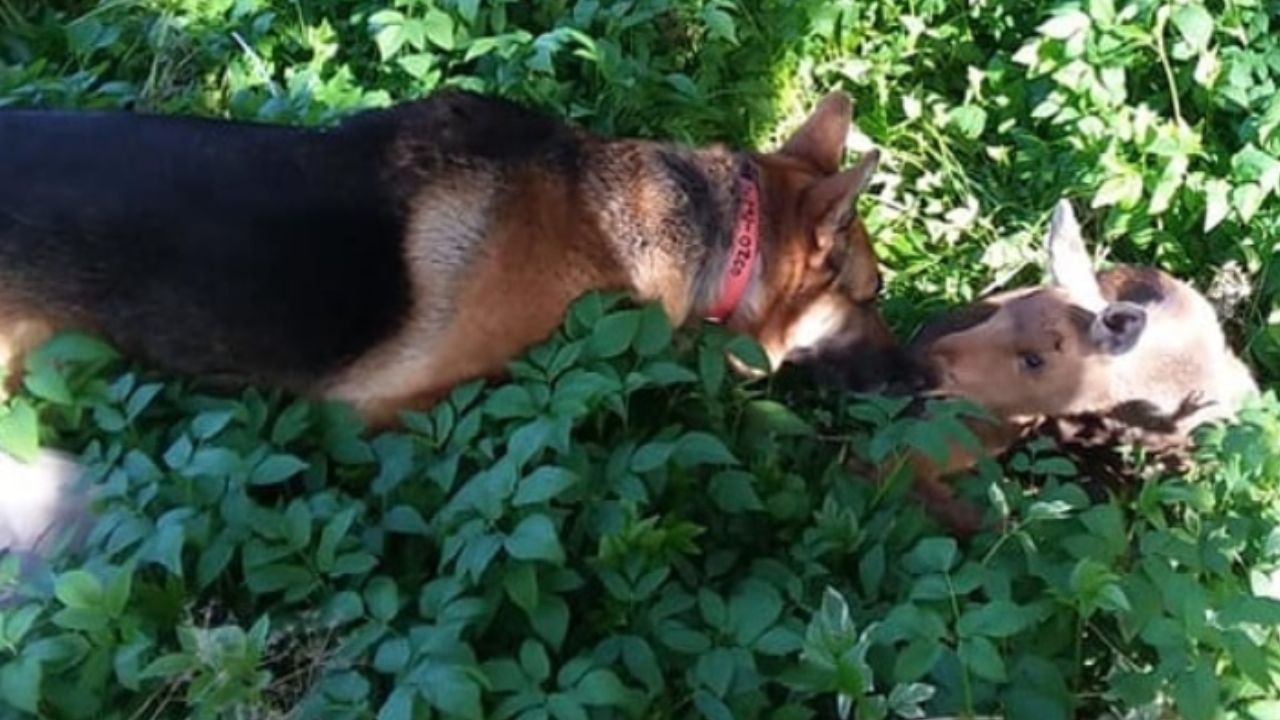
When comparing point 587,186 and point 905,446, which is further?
point 587,186

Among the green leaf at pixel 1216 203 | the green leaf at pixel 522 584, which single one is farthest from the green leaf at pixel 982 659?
the green leaf at pixel 1216 203

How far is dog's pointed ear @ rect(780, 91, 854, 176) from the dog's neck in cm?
26

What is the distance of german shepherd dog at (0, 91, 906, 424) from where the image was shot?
4.03m

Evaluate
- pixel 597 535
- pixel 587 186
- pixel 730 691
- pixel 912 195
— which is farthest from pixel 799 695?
pixel 912 195

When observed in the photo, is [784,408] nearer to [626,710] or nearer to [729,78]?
[626,710]

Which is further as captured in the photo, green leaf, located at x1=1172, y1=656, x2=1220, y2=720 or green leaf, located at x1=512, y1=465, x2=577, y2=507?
green leaf, located at x1=512, y1=465, x2=577, y2=507

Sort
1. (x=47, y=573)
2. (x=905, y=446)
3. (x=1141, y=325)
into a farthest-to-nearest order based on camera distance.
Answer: (x=1141, y=325) → (x=905, y=446) → (x=47, y=573)

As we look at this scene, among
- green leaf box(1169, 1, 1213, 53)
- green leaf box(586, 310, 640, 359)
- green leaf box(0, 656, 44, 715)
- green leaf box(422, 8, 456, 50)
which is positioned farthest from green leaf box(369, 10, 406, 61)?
green leaf box(0, 656, 44, 715)

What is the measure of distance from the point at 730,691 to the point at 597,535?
431 mm

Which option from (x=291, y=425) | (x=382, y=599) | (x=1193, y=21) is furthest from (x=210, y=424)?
(x=1193, y=21)

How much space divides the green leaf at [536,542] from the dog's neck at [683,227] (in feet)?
3.21

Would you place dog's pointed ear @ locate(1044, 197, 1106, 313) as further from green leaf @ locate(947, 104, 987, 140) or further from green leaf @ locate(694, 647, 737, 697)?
green leaf @ locate(694, 647, 737, 697)

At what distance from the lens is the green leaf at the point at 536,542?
136 inches

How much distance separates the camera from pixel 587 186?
4363 mm
